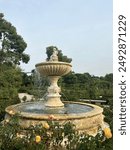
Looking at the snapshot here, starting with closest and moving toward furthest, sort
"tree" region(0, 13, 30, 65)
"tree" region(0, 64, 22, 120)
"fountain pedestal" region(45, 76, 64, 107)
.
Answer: "fountain pedestal" region(45, 76, 64, 107), "tree" region(0, 64, 22, 120), "tree" region(0, 13, 30, 65)

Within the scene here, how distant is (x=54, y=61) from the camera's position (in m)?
9.70

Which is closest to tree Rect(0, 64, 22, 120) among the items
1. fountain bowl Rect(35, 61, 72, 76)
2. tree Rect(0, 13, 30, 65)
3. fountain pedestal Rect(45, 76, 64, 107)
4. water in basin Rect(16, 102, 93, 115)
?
water in basin Rect(16, 102, 93, 115)

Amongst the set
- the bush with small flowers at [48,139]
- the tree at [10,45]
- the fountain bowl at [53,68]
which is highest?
the tree at [10,45]

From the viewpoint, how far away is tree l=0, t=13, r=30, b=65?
24.6m

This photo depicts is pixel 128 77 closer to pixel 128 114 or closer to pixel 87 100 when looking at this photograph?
pixel 128 114

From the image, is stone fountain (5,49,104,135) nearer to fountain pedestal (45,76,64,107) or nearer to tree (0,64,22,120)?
fountain pedestal (45,76,64,107)

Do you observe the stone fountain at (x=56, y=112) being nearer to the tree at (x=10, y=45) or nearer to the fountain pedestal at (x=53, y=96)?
the fountain pedestal at (x=53, y=96)

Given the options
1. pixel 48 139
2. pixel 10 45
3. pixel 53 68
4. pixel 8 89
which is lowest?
pixel 48 139

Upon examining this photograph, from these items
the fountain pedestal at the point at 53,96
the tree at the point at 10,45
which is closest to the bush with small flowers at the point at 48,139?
the fountain pedestal at the point at 53,96

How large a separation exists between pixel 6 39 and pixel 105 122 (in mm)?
17382

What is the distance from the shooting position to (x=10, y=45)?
25.5 meters

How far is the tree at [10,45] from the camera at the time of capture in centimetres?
2461

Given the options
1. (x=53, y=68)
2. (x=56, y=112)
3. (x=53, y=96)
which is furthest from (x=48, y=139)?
(x=53, y=96)

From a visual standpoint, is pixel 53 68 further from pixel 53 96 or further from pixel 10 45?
pixel 10 45
